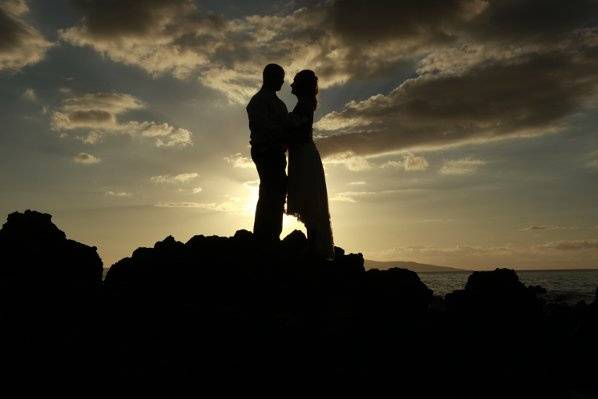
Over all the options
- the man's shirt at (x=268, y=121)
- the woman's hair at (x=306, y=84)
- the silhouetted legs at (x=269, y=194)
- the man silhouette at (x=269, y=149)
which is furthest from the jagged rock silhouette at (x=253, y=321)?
the woman's hair at (x=306, y=84)

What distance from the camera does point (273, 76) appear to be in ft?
37.3

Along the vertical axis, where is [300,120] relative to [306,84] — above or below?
below

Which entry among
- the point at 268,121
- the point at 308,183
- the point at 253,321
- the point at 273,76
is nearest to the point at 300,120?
the point at 268,121

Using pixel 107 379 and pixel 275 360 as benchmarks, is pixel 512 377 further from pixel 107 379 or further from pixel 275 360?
pixel 107 379

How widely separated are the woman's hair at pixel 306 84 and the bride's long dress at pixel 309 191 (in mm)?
801

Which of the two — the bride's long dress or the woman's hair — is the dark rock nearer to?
the bride's long dress

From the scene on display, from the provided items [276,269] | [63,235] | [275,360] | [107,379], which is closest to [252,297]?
[276,269]

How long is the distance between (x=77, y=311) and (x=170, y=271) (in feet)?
6.10

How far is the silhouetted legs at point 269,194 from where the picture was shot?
11.3m

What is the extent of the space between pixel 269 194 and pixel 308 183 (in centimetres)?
90

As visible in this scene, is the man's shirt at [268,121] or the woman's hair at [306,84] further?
the man's shirt at [268,121]

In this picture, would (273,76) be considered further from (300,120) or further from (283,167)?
(283,167)

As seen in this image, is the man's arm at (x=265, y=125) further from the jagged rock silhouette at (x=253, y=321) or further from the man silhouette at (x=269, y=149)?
the jagged rock silhouette at (x=253, y=321)

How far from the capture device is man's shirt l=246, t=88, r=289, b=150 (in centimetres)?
1107
